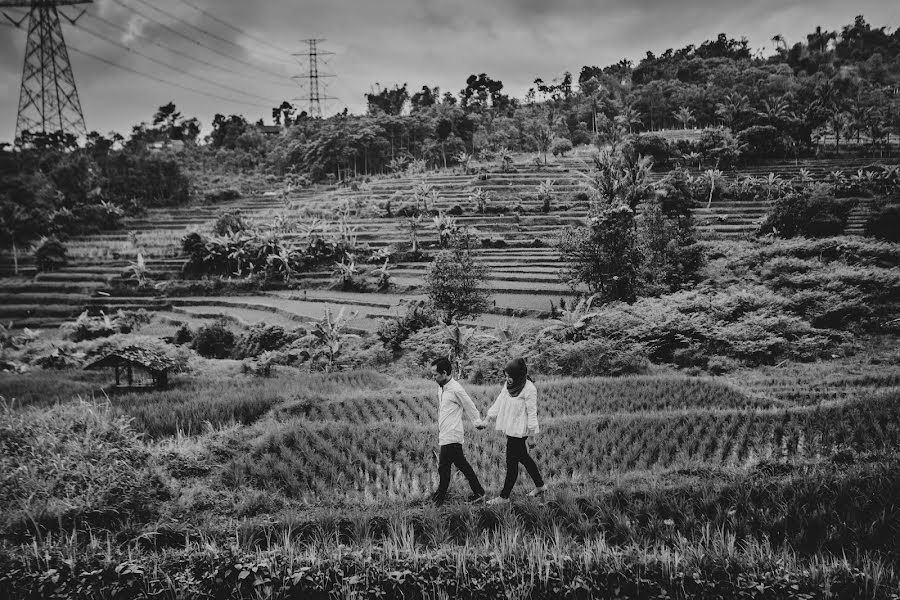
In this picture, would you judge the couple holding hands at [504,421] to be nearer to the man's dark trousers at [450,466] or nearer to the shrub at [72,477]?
the man's dark trousers at [450,466]

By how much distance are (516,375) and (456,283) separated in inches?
361

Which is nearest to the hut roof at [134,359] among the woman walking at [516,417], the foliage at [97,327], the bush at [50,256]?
the woman walking at [516,417]

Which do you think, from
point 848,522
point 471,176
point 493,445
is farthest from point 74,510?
point 471,176

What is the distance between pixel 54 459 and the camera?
6.21 m

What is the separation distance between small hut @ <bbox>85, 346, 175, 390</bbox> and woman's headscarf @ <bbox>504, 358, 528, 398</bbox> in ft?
31.8

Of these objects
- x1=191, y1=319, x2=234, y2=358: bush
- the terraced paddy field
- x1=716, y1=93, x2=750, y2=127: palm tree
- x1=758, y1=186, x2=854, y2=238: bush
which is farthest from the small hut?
x1=716, y1=93, x2=750, y2=127: palm tree

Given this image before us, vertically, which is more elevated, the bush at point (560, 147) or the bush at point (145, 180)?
the bush at point (560, 147)

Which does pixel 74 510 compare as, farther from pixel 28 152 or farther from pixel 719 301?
pixel 28 152

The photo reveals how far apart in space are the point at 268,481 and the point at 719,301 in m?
11.8

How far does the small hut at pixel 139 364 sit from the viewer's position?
11422 millimetres

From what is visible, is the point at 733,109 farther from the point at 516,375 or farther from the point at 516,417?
the point at 516,417

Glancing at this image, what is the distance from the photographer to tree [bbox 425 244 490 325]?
14172 mm

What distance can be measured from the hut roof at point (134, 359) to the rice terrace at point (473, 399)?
67mm

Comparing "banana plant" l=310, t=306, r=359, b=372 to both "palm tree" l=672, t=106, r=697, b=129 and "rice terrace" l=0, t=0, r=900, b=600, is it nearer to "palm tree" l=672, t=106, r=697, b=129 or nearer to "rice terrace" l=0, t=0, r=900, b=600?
"rice terrace" l=0, t=0, r=900, b=600
